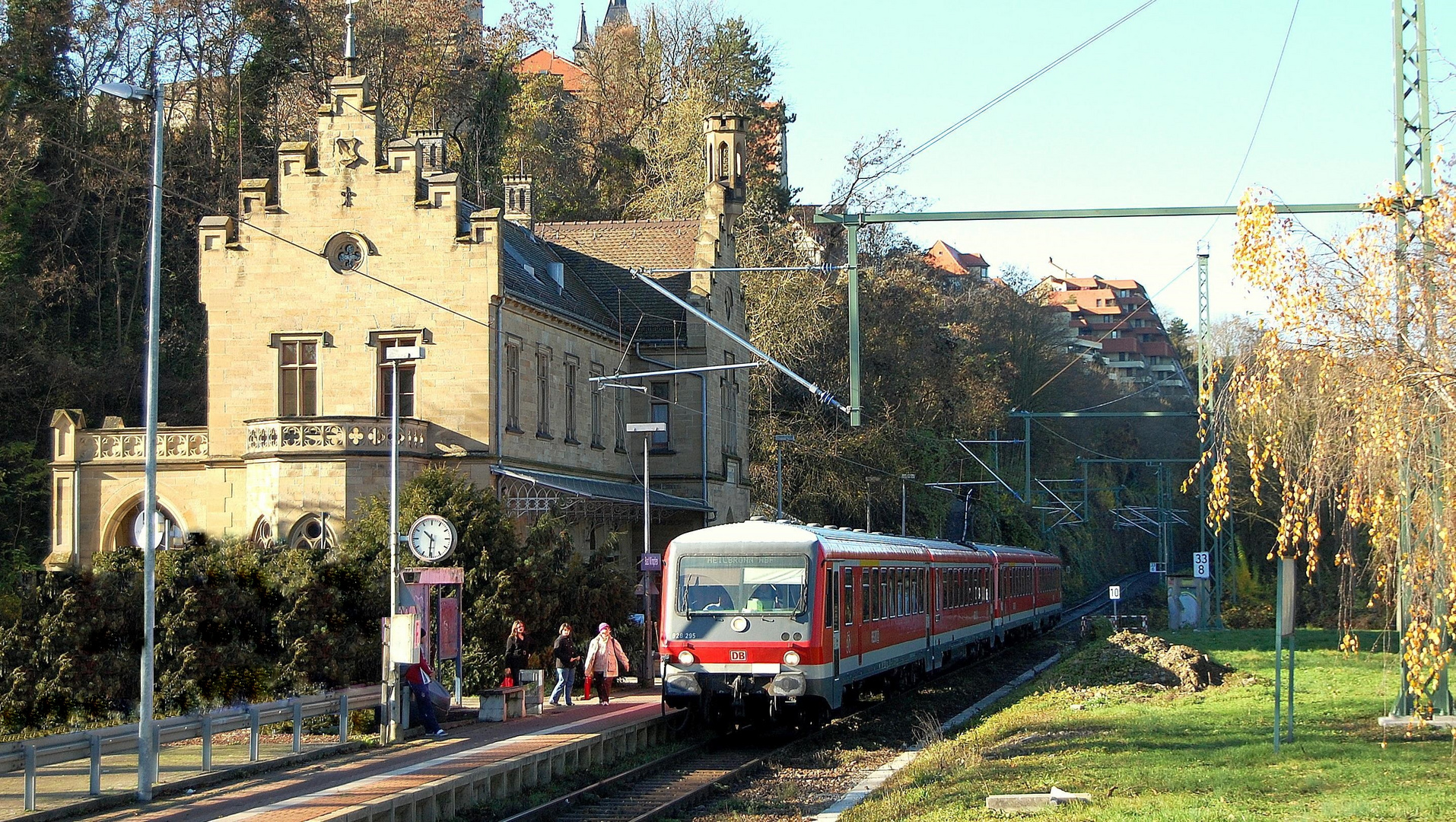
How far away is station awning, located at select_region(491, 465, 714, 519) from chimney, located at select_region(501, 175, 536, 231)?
10.2m

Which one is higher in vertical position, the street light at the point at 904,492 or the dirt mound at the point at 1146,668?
the street light at the point at 904,492

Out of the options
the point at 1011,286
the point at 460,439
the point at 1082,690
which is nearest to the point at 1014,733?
the point at 1082,690

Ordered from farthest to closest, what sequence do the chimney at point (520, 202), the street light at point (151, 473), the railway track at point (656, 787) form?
1. the chimney at point (520, 202)
2. the railway track at point (656, 787)
3. the street light at point (151, 473)

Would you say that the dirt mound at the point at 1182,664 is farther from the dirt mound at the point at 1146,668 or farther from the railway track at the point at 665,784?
the railway track at the point at 665,784

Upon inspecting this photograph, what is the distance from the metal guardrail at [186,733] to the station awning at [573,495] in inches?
467

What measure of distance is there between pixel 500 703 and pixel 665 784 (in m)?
4.86

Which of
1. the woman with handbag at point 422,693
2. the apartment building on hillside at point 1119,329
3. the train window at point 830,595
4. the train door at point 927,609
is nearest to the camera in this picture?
the woman with handbag at point 422,693

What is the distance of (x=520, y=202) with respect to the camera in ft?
161

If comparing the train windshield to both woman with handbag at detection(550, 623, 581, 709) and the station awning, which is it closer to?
woman with handbag at detection(550, 623, 581, 709)

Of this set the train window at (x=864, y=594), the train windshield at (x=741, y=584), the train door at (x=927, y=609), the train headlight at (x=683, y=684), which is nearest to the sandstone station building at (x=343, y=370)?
the train door at (x=927, y=609)

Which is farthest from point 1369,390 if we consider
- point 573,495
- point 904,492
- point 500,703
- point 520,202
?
point 904,492

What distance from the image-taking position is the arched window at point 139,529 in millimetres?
35906

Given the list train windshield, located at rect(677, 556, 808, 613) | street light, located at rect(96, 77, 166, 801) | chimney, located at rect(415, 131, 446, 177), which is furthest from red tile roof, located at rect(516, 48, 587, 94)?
street light, located at rect(96, 77, 166, 801)

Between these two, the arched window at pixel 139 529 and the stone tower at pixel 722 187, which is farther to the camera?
the stone tower at pixel 722 187
